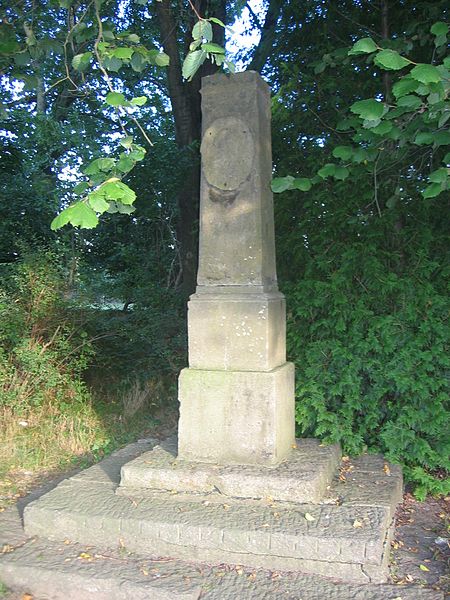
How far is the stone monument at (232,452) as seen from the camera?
11.6 ft

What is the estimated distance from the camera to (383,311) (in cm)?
522

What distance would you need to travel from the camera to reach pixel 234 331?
13.6 feet

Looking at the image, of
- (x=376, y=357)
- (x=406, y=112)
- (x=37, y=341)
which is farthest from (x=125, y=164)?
(x=37, y=341)

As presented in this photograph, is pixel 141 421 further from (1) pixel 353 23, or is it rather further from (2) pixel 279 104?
(1) pixel 353 23

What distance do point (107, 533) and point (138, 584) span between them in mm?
Answer: 530

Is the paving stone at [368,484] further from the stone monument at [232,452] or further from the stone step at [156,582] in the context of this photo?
the stone step at [156,582]

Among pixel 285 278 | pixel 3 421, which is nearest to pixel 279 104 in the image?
pixel 285 278

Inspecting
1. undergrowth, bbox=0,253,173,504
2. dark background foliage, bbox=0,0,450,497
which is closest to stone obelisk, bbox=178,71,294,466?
dark background foliage, bbox=0,0,450,497

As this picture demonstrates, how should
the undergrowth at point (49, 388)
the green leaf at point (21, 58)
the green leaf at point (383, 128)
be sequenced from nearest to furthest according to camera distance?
the green leaf at point (383, 128) → the green leaf at point (21, 58) → the undergrowth at point (49, 388)

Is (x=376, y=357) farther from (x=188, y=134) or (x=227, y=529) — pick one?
(x=188, y=134)

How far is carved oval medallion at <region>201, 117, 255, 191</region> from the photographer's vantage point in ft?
13.7

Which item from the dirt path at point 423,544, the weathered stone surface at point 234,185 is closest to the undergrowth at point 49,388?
the weathered stone surface at point 234,185

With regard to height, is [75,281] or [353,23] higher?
[353,23]

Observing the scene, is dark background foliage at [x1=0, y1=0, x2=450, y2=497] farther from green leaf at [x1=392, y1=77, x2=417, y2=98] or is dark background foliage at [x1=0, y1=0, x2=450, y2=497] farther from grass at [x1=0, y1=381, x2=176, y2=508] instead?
green leaf at [x1=392, y1=77, x2=417, y2=98]
